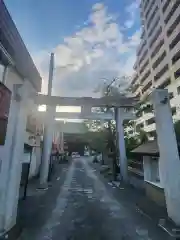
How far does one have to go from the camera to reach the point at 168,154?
6.22 m

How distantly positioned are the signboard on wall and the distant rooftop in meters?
1.04

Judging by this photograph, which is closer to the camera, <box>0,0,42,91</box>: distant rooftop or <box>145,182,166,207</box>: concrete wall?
<box>0,0,42,91</box>: distant rooftop

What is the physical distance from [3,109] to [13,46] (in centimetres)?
227

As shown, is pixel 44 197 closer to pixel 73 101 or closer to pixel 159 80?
pixel 73 101

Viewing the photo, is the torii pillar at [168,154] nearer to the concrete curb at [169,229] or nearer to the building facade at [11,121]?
the concrete curb at [169,229]

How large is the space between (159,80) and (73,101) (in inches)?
1262

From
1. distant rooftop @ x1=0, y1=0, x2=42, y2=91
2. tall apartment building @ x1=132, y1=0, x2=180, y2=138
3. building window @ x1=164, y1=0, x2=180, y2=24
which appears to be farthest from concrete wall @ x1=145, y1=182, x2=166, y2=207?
building window @ x1=164, y1=0, x2=180, y2=24

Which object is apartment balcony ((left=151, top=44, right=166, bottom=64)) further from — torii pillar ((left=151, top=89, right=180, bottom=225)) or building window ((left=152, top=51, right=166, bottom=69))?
torii pillar ((left=151, top=89, right=180, bottom=225))

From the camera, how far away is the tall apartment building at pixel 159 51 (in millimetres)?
31609

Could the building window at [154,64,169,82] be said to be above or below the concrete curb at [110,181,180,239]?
above

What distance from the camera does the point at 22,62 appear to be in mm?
6820

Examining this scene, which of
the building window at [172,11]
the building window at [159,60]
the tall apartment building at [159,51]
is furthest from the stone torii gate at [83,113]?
the building window at [172,11]

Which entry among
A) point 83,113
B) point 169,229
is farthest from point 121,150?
point 169,229

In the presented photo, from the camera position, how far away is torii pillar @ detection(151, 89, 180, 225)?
19.4ft
